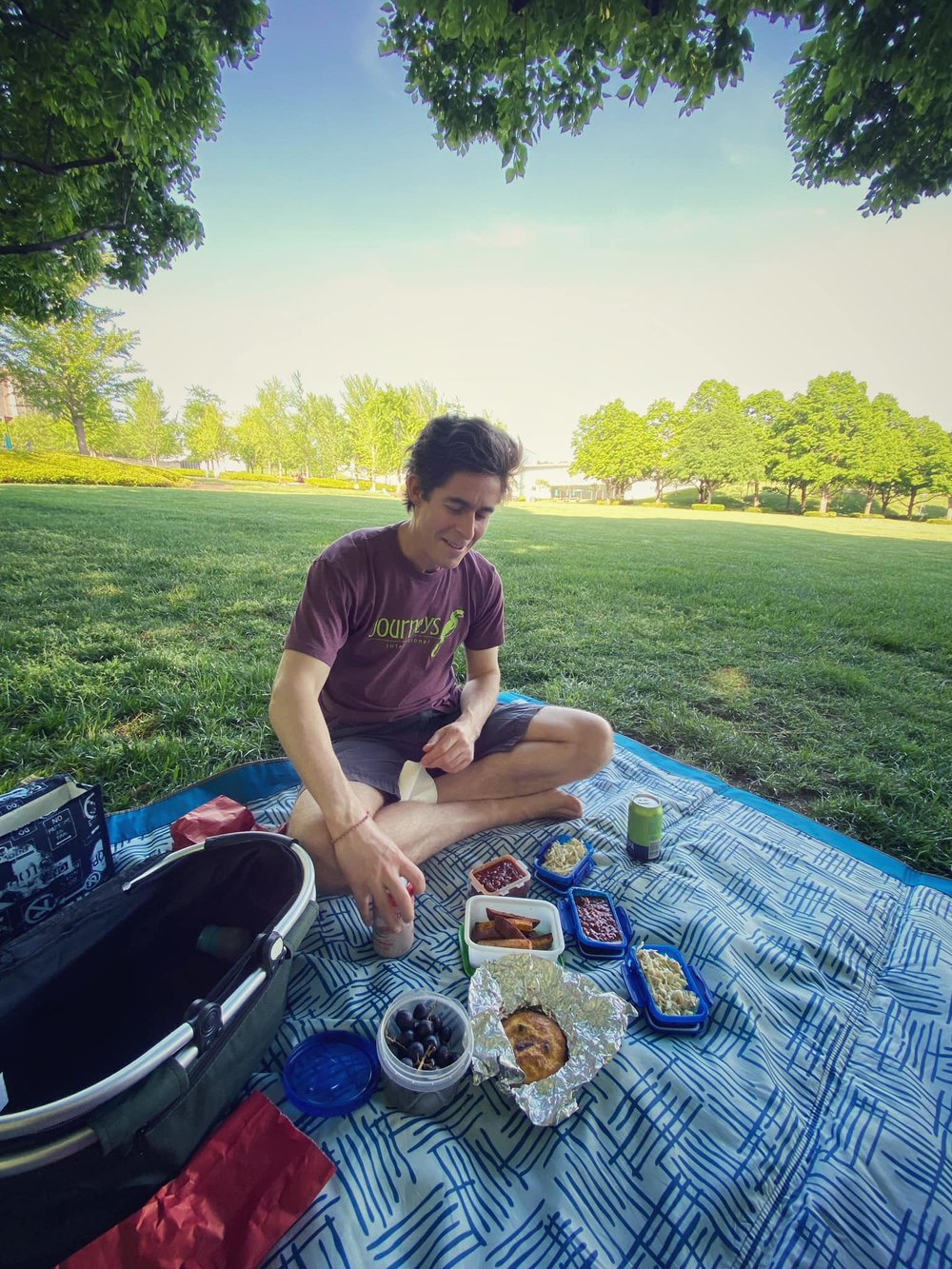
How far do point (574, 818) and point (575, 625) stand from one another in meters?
3.12

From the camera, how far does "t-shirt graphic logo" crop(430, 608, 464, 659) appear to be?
6.67 ft

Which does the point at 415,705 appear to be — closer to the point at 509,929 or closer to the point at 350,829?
the point at 350,829

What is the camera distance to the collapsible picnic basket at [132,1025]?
0.76 m

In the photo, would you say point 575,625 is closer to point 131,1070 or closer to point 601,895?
point 601,895

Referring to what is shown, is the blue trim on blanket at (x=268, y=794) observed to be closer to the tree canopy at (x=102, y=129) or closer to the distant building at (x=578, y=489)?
the tree canopy at (x=102, y=129)

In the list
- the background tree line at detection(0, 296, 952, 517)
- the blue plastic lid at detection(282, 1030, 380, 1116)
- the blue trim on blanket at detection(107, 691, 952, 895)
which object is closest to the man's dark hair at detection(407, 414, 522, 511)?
the blue trim on blanket at detection(107, 691, 952, 895)

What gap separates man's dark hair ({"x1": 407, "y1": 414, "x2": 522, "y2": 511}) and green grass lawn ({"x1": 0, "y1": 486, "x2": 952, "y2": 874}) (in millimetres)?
1657

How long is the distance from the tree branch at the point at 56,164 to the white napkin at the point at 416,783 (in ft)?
18.8

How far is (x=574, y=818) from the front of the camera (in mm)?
2135

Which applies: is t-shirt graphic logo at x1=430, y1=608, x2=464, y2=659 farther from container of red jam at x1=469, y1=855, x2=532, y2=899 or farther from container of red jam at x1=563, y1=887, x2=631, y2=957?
container of red jam at x1=563, y1=887, x2=631, y2=957

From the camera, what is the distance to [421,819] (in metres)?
1.82

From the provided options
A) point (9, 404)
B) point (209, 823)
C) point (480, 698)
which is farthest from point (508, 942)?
point (9, 404)

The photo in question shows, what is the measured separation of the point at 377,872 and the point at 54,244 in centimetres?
649

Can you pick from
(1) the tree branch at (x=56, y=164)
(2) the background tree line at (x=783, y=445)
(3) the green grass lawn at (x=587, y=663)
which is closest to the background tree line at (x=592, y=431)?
(2) the background tree line at (x=783, y=445)
